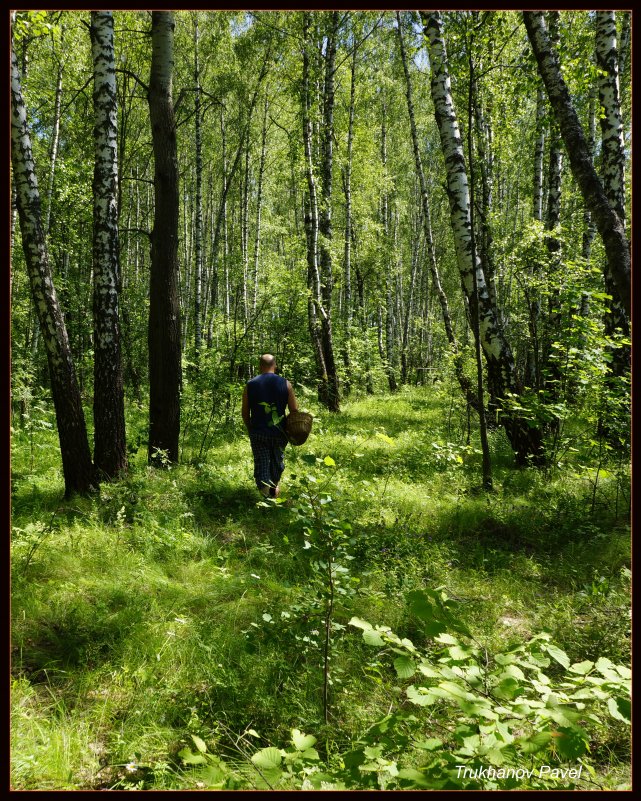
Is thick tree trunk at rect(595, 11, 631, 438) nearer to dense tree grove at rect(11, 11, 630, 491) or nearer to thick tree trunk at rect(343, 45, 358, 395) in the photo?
dense tree grove at rect(11, 11, 630, 491)

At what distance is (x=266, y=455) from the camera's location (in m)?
5.42

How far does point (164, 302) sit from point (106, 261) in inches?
47.4

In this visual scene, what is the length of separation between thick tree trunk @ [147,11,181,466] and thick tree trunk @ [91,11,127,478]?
29.0 inches

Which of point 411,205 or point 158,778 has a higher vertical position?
point 411,205

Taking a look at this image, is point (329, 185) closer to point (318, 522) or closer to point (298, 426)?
point (298, 426)

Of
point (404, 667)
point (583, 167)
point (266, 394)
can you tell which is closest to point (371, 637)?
point (404, 667)

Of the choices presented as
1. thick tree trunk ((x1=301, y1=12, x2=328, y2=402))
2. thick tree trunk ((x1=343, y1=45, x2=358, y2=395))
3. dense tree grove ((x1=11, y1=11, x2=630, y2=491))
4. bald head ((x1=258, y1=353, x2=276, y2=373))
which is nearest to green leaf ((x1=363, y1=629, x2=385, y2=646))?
dense tree grove ((x1=11, y1=11, x2=630, y2=491))

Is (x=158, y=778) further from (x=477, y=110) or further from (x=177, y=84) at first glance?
(x=177, y=84)

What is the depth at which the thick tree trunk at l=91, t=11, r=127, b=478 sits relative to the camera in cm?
508

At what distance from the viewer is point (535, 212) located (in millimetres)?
12391

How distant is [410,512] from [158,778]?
3.78m

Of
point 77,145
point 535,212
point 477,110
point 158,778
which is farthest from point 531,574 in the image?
point 77,145
